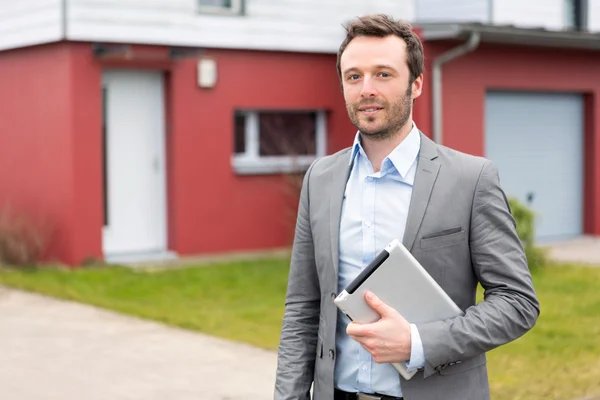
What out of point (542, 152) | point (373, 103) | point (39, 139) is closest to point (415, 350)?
point (373, 103)

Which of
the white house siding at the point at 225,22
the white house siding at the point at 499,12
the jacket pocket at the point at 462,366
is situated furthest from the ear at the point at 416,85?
the white house siding at the point at 499,12

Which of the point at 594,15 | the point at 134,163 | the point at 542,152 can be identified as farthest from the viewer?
the point at 594,15

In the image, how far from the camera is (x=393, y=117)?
2.67 metres

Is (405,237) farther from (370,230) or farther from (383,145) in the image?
(383,145)

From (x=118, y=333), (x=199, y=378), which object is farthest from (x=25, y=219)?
(x=199, y=378)

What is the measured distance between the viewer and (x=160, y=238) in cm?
1420

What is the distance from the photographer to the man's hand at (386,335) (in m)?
2.47

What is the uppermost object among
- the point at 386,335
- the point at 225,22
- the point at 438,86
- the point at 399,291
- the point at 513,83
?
the point at 225,22

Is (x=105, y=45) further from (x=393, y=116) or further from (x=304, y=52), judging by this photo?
(x=393, y=116)

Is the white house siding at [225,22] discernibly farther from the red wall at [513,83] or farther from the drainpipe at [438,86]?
the drainpipe at [438,86]

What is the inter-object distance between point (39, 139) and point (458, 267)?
38.9 ft

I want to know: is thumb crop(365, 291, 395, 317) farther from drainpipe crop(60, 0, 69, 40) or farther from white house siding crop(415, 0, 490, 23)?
white house siding crop(415, 0, 490, 23)

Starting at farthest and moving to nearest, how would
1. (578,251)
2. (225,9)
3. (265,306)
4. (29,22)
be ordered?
(578,251), (225,9), (29,22), (265,306)

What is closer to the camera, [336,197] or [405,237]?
[405,237]
